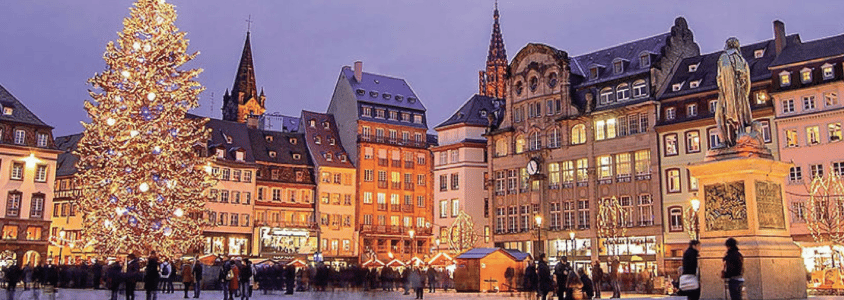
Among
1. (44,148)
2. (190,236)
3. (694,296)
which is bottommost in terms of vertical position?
(694,296)

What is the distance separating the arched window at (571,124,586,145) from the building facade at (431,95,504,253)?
7948 mm

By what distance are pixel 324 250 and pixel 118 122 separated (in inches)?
1751

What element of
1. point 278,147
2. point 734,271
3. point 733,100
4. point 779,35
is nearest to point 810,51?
point 779,35

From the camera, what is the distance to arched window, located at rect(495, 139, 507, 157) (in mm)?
62250

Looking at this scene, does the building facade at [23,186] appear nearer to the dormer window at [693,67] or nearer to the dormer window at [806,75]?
the dormer window at [693,67]

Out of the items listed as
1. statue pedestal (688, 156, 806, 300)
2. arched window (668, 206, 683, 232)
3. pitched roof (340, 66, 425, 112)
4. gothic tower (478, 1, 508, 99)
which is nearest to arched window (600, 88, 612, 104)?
arched window (668, 206, 683, 232)

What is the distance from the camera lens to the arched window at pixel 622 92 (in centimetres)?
5447

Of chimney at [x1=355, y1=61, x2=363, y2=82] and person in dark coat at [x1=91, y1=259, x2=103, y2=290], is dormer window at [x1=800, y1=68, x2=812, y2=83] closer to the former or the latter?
person in dark coat at [x1=91, y1=259, x2=103, y2=290]

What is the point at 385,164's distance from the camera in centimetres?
7831

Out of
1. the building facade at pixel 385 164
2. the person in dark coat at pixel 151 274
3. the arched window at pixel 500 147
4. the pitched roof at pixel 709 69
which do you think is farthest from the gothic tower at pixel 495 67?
the person in dark coat at pixel 151 274

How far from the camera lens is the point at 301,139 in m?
77.8

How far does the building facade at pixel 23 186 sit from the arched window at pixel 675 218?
42618 millimetres

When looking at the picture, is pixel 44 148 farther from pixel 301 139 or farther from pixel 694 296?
pixel 694 296

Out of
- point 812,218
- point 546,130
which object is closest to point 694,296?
point 812,218
